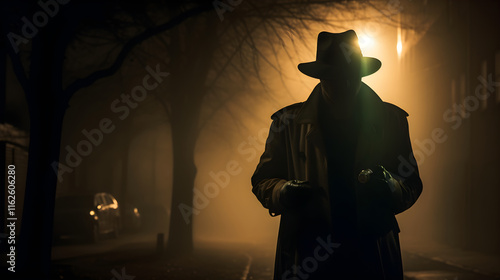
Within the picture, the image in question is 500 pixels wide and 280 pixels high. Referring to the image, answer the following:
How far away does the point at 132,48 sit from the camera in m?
12.7

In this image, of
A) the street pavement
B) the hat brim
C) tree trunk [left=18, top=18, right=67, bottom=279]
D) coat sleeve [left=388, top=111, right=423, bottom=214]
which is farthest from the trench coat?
the street pavement

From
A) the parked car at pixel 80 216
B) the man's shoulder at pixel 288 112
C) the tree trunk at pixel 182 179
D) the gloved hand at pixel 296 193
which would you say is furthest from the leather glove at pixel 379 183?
the parked car at pixel 80 216

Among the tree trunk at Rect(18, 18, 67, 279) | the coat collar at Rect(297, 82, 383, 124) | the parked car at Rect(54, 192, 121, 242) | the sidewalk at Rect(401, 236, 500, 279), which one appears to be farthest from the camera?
the parked car at Rect(54, 192, 121, 242)

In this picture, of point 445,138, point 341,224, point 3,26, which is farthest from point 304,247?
point 445,138

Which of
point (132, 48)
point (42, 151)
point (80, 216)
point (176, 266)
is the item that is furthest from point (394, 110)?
point (80, 216)

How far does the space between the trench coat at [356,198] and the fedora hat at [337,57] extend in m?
0.15

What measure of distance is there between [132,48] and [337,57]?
9478mm

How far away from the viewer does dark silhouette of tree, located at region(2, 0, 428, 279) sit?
31.8ft

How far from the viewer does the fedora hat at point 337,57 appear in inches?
141

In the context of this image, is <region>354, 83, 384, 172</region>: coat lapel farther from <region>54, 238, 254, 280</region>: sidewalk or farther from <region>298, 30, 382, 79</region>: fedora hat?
<region>54, 238, 254, 280</region>: sidewalk

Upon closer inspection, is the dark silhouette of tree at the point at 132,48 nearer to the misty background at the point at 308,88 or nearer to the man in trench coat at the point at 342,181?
the misty background at the point at 308,88

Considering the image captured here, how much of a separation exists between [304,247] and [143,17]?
10290 mm

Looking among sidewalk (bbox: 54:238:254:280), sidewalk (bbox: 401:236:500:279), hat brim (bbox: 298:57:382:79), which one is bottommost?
sidewalk (bbox: 54:238:254:280)

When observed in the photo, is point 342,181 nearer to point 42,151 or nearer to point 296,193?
point 296,193
